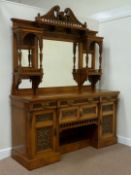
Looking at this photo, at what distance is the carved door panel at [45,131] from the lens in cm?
312

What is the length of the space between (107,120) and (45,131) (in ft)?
4.03

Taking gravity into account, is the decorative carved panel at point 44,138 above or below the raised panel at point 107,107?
below

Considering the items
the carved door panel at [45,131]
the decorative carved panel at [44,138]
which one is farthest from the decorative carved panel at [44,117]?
the decorative carved panel at [44,138]

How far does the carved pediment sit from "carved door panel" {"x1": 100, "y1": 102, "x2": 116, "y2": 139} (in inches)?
52.1

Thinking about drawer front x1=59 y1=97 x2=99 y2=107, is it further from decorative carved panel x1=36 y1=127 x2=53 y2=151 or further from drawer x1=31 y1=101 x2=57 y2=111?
decorative carved panel x1=36 y1=127 x2=53 y2=151


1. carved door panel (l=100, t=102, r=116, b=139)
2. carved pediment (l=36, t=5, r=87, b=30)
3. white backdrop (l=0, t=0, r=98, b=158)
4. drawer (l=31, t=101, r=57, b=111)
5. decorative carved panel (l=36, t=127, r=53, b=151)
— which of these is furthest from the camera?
carved door panel (l=100, t=102, r=116, b=139)

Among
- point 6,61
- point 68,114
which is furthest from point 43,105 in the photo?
point 6,61

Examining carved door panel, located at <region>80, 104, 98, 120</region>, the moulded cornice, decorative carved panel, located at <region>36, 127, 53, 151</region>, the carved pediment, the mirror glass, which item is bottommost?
decorative carved panel, located at <region>36, 127, 53, 151</region>

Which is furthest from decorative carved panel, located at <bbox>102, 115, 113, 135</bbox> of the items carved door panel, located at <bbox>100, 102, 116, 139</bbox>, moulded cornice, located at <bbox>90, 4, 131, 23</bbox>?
moulded cornice, located at <bbox>90, 4, 131, 23</bbox>

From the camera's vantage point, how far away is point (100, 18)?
437 centimetres

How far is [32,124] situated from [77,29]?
170 cm

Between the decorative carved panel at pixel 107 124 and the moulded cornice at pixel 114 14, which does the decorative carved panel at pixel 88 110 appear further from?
the moulded cornice at pixel 114 14

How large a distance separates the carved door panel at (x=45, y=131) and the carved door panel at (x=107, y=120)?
3.10 feet

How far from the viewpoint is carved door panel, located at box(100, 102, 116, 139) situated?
153 inches
